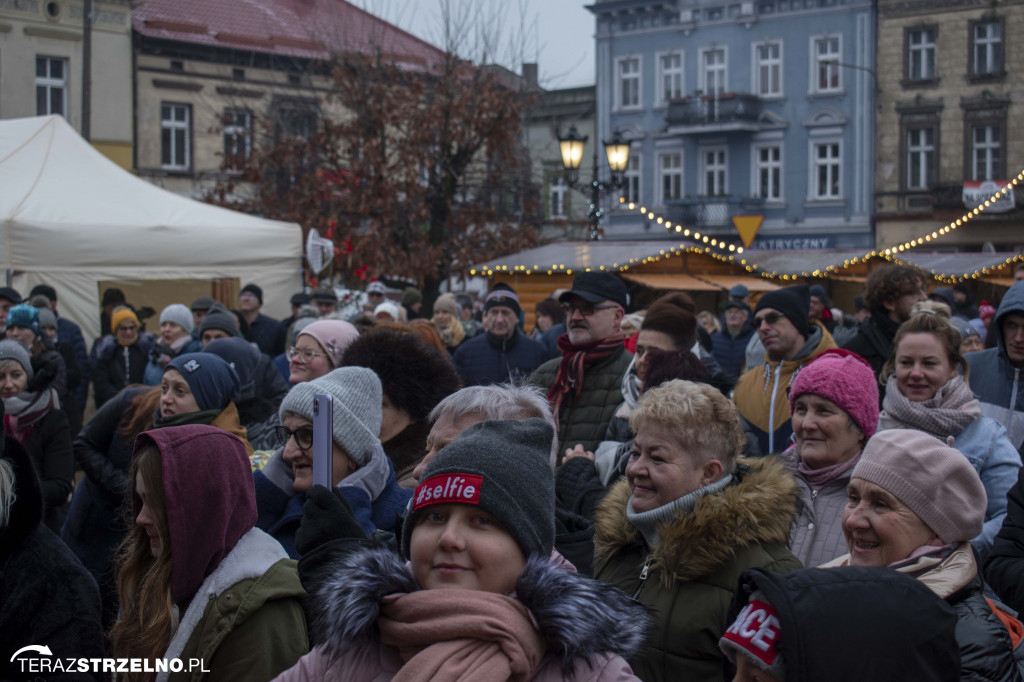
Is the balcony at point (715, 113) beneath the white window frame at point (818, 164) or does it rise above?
above

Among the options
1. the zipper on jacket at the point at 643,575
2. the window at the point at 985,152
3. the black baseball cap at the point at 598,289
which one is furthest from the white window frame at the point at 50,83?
the zipper on jacket at the point at 643,575

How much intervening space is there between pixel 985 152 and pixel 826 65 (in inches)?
231

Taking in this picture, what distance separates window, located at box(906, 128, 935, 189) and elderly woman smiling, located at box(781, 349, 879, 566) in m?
33.2

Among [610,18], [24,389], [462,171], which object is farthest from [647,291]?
[610,18]

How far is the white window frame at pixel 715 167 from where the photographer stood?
37.6 meters

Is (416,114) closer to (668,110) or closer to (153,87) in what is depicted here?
(153,87)

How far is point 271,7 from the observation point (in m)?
32.1

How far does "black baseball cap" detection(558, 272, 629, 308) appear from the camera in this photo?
5590mm

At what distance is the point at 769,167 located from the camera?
37.1m

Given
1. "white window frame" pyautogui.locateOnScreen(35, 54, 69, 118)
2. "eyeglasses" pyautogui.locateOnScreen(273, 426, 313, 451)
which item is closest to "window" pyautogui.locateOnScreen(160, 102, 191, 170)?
"white window frame" pyautogui.locateOnScreen(35, 54, 69, 118)

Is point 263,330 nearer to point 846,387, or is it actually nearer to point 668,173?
point 846,387

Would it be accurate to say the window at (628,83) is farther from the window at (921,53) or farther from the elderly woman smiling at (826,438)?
the elderly woman smiling at (826,438)

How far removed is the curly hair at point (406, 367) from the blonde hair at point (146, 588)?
1.54 meters

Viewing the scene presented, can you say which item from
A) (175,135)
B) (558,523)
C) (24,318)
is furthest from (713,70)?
(558,523)
